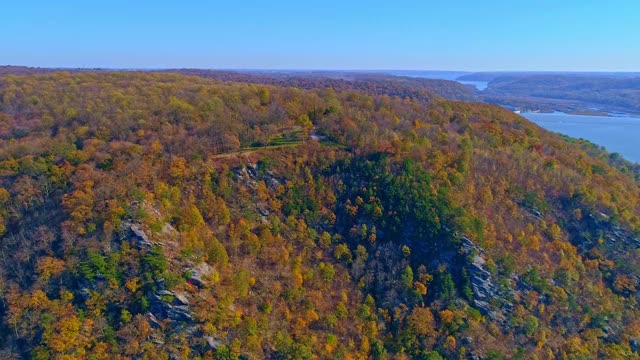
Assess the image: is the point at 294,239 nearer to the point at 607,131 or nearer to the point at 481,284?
the point at 481,284


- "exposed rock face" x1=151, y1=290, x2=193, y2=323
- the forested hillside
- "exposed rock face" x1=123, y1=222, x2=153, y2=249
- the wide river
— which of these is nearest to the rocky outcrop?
the forested hillside

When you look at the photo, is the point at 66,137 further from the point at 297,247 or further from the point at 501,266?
the point at 501,266

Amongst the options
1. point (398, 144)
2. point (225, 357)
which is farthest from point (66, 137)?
point (398, 144)

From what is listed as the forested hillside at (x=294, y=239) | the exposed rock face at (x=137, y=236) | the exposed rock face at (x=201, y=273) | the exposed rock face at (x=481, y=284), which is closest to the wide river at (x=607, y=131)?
the forested hillside at (x=294, y=239)

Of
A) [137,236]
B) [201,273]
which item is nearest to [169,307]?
[201,273]

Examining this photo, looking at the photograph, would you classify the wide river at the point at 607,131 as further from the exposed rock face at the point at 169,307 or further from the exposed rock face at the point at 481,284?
the exposed rock face at the point at 169,307
